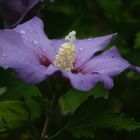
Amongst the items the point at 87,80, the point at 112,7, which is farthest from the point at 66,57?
the point at 112,7

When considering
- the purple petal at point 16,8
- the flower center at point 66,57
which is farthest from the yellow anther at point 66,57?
the purple petal at point 16,8

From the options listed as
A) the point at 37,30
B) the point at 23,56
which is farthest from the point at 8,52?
the point at 37,30

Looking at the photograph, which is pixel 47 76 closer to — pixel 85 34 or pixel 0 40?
pixel 0 40

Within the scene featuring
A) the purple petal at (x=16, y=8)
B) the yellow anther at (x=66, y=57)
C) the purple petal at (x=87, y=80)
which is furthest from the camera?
the purple petal at (x=16, y=8)

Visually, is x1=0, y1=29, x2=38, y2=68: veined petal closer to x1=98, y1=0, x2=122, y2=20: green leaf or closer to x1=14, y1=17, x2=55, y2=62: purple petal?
x1=14, y1=17, x2=55, y2=62: purple petal

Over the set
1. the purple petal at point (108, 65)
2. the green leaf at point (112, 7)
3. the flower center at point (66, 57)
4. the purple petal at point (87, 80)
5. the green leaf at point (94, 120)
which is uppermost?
the purple petal at point (87, 80)

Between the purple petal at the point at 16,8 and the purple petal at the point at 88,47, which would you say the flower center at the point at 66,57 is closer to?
the purple petal at the point at 88,47

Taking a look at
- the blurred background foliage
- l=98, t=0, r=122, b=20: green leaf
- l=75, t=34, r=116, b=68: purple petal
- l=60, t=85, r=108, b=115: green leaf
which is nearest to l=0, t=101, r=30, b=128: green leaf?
the blurred background foliage
